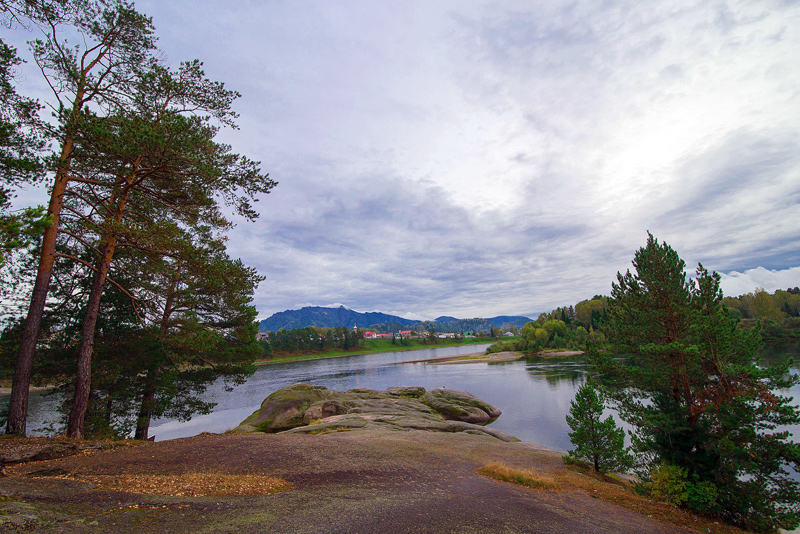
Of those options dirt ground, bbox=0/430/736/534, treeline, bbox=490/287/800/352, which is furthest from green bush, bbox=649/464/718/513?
treeline, bbox=490/287/800/352

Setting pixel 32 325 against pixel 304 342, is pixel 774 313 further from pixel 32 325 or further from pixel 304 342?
pixel 304 342

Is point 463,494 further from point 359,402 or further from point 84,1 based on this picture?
point 359,402

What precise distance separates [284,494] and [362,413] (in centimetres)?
2083

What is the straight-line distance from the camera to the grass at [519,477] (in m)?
12.6

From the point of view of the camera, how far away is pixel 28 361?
12.4 m

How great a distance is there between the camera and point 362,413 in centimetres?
2847

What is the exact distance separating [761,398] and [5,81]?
27.8 metres

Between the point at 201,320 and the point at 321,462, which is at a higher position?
the point at 201,320

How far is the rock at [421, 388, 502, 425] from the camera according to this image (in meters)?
33.1

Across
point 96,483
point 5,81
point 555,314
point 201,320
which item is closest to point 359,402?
point 201,320

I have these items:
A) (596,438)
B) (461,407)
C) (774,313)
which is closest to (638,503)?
(596,438)

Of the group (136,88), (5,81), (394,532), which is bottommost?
(394,532)

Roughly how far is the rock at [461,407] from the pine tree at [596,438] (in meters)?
16.9

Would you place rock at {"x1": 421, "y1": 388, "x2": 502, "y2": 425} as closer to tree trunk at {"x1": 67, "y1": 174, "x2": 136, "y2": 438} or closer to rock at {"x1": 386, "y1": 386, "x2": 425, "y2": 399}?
rock at {"x1": 386, "y1": 386, "x2": 425, "y2": 399}
